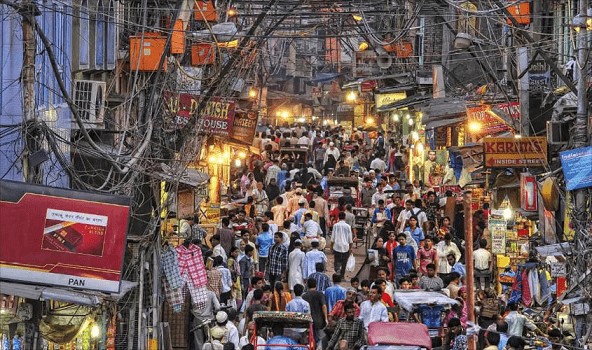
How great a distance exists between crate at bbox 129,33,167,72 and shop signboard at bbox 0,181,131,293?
4.77m

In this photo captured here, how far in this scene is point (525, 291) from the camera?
78.2 feet

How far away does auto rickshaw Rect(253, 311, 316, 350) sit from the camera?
19.2 m

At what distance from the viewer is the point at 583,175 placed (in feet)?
68.7

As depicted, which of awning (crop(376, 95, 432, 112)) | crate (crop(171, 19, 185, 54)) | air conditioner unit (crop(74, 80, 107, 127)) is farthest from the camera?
awning (crop(376, 95, 432, 112))

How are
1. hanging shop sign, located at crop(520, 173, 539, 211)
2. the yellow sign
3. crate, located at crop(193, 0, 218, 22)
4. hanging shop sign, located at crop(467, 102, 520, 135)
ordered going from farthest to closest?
the yellow sign < hanging shop sign, located at crop(467, 102, 520, 135) < crate, located at crop(193, 0, 218, 22) < hanging shop sign, located at crop(520, 173, 539, 211)

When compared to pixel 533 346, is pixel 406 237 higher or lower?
higher

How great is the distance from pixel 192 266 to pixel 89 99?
2.95 meters

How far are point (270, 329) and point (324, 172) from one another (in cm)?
2456

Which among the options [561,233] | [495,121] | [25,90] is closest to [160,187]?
[25,90]

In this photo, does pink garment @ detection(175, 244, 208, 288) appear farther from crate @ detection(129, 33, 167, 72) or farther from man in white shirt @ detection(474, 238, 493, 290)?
man in white shirt @ detection(474, 238, 493, 290)

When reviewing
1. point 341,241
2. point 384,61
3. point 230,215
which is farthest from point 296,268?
point 384,61

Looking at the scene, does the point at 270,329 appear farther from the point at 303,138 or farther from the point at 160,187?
the point at 303,138

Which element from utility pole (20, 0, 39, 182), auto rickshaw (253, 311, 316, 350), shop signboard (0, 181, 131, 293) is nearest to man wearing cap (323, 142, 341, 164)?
auto rickshaw (253, 311, 316, 350)

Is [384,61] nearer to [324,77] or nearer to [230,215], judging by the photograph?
[230,215]
